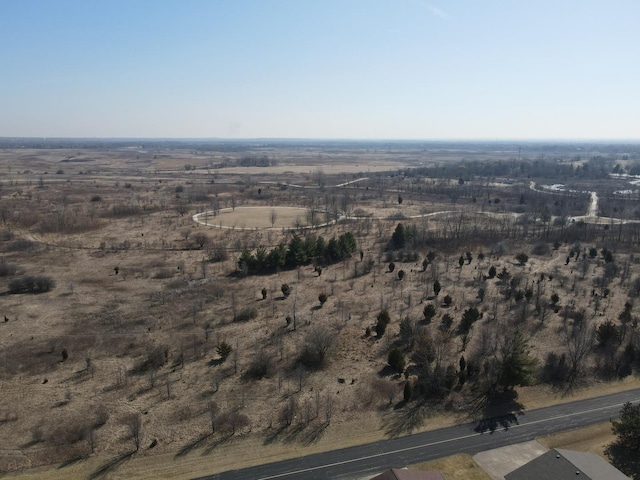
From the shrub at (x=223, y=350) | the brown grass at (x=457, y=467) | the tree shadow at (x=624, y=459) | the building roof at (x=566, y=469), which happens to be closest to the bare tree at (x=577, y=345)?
the tree shadow at (x=624, y=459)

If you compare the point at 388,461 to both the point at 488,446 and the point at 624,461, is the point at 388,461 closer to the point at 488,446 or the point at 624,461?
the point at 488,446

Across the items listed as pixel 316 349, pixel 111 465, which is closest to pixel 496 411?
pixel 316 349

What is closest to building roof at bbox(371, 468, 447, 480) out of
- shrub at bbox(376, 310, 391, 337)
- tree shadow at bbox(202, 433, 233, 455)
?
tree shadow at bbox(202, 433, 233, 455)

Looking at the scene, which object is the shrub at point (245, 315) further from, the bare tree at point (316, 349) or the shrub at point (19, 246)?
the shrub at point (19, 246)

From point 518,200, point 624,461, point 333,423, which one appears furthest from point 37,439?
point 518,200

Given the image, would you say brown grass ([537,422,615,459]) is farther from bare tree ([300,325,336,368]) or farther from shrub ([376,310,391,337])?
bare tree ([300,325,336,368])

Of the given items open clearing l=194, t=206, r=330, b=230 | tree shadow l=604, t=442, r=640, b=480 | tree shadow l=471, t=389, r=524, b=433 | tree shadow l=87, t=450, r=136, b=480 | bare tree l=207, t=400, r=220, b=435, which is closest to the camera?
tree shadow l=87, t=450, r=136, b=480

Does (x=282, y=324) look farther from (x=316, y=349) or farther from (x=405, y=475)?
(x=405, y=475)
